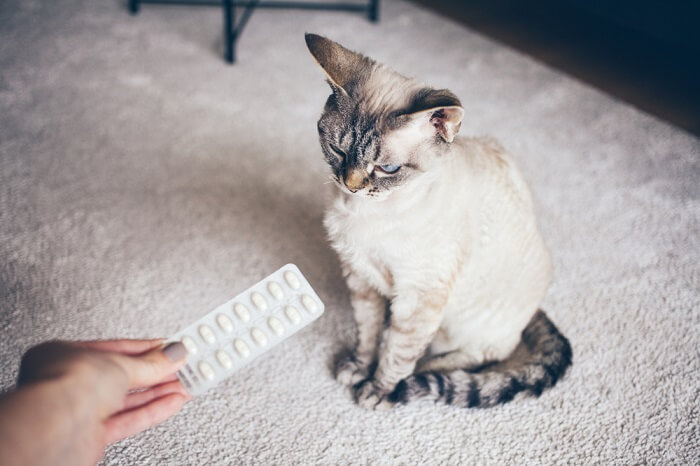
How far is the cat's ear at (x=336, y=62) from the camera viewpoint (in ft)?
2.95

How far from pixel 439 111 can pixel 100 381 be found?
2.11 feet

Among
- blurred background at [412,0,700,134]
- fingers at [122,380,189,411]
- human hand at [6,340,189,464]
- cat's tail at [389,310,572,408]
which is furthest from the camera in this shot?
blurred background at [412,0,700,134]

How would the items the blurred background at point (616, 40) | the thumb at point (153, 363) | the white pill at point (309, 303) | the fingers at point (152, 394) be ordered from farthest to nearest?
the blurred background at point (616, 40) → the white pill at point (309, 303) → the fingers at point (152, 394) → the thumb at point (153, 363)

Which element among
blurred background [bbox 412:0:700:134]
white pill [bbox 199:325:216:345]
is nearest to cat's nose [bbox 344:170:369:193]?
white pill [bbox 199:325:216:345]

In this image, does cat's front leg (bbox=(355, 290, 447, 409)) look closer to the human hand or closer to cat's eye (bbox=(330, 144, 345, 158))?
cat's eye (bbox=(330, 144, 345, 158))

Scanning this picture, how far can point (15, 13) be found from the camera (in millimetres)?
2355

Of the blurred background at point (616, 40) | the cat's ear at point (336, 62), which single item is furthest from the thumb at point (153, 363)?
the blurred background at point (616, 40)

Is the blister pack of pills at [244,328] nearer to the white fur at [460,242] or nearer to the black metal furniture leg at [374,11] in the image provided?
the white fur at [460,242]

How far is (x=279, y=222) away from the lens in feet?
5.07

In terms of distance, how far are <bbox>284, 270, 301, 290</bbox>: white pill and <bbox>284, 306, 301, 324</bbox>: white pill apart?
1.7 inches

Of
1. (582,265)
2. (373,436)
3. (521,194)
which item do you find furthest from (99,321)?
(582,265)

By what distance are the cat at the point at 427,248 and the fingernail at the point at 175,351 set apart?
0.38 m

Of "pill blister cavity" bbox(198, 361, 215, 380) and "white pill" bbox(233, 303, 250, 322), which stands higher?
"white pill" bbox(233, 303, 250, 322)

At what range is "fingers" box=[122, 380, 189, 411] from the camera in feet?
2.78
